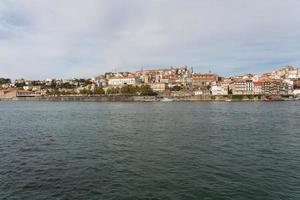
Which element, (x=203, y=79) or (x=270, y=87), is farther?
(x=203, y=79)

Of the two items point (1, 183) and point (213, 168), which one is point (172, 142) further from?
point (1, 183)

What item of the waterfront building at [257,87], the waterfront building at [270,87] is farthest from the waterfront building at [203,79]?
the waterfront building at [270,87]

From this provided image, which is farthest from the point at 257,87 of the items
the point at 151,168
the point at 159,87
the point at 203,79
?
the point at 151,168

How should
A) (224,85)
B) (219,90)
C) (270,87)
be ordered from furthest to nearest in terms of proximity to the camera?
(224,85), (219,90), (270,87)

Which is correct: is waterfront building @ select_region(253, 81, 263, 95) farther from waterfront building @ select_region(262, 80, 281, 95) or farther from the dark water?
the dark water

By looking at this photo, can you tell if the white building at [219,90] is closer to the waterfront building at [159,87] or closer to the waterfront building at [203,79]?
the waterfront building at [203,79]

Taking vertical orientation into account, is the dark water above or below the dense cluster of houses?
below

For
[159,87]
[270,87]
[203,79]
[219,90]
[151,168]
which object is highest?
[203,79]

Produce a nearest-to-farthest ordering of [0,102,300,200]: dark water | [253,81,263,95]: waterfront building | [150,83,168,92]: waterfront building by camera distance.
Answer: [0,102,300,200]: dark water → [253,81,263,95]: waterfront building → [150,83,168,92]: waterfront building

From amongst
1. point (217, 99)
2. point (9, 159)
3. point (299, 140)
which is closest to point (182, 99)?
point (217, 99)

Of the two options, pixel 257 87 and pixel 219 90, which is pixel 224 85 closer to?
pixel 219 90

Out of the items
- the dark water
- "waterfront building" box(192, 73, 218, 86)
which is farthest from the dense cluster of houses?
the dark water

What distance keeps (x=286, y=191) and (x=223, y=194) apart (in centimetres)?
265

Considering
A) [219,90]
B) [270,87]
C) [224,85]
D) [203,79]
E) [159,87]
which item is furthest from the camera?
[203,79]
